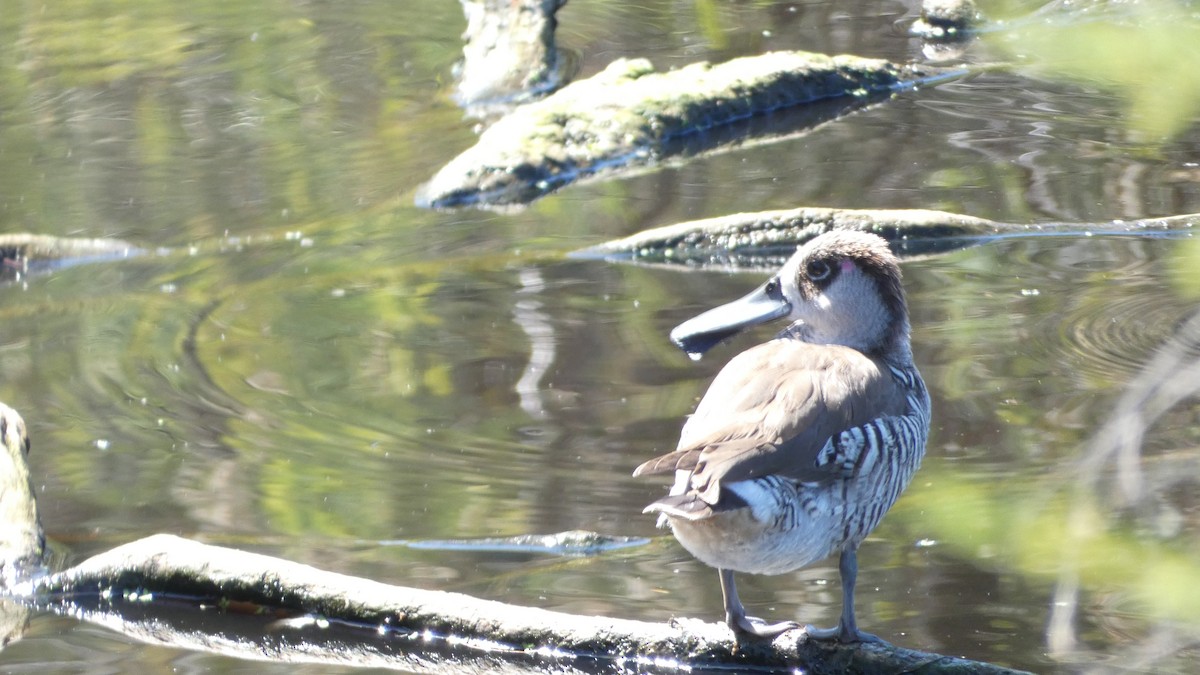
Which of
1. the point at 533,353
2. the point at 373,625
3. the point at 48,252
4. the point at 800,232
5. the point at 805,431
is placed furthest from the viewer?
the point at 48,252

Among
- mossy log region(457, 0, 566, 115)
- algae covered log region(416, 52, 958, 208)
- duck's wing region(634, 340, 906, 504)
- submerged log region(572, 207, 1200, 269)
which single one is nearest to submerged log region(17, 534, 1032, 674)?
duck's wing region(634, 340, 906, 504)

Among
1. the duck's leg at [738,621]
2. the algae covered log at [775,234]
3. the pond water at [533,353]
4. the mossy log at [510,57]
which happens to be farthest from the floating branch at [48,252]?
the duck's leg at [738,621]

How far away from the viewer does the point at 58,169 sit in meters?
9.67

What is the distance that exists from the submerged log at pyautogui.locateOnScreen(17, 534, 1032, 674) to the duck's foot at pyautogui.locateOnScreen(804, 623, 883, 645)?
0.03 meters

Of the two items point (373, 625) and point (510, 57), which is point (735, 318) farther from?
point (510, 57)

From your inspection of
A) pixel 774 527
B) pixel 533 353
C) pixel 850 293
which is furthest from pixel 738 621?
pixel 533 353

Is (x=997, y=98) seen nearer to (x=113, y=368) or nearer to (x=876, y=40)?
(x=876, y=40)

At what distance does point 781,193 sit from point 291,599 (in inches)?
189

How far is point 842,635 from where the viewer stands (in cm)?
351

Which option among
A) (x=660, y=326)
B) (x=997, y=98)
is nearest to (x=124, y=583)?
(x=660, y=326)

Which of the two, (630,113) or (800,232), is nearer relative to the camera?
(800,232)

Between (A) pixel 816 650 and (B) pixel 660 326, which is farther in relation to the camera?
(B) pixel 660 326

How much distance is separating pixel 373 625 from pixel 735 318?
1.24 m

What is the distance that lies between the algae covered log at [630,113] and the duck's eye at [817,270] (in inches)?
187
